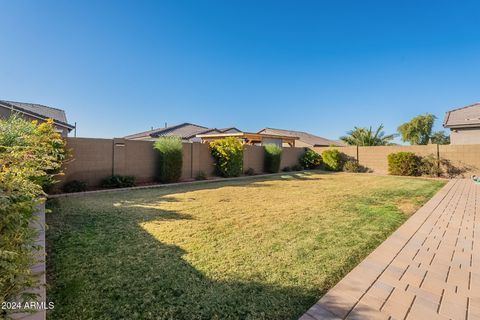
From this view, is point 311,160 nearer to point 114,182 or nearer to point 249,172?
point 249,172

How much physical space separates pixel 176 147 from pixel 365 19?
43.3 feet

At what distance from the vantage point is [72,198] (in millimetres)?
7602

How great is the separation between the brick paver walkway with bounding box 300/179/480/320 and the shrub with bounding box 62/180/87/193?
9.08 meters

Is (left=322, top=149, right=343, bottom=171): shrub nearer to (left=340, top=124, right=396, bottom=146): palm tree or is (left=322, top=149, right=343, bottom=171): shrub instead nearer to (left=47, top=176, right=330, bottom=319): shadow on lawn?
(left=340, top=124, right=396, bottom=146): palm tree

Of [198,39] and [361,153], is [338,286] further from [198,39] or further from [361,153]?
[361,153]

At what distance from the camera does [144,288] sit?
262 cm

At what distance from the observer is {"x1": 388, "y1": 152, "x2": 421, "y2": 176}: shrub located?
49.9ft

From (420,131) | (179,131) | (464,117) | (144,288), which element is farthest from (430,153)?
(420,131)

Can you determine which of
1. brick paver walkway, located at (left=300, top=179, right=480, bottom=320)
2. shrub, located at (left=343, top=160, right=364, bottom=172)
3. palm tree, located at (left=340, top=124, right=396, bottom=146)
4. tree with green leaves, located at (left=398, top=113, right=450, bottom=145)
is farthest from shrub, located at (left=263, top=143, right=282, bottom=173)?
tree with green leaves, located at (left=398, top=113, right=450, bottom=145)

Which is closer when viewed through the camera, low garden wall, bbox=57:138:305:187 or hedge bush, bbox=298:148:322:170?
low garden wall, bbox=57:138:305:187

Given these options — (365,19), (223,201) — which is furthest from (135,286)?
(365,19)

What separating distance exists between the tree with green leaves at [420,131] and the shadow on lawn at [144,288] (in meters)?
47.9

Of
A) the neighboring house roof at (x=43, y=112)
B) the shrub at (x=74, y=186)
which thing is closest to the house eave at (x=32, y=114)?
the neighboring house roof at (x=43, y=112)

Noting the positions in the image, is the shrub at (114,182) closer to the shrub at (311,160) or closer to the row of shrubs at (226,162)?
the row of shrubs at (226,162)
